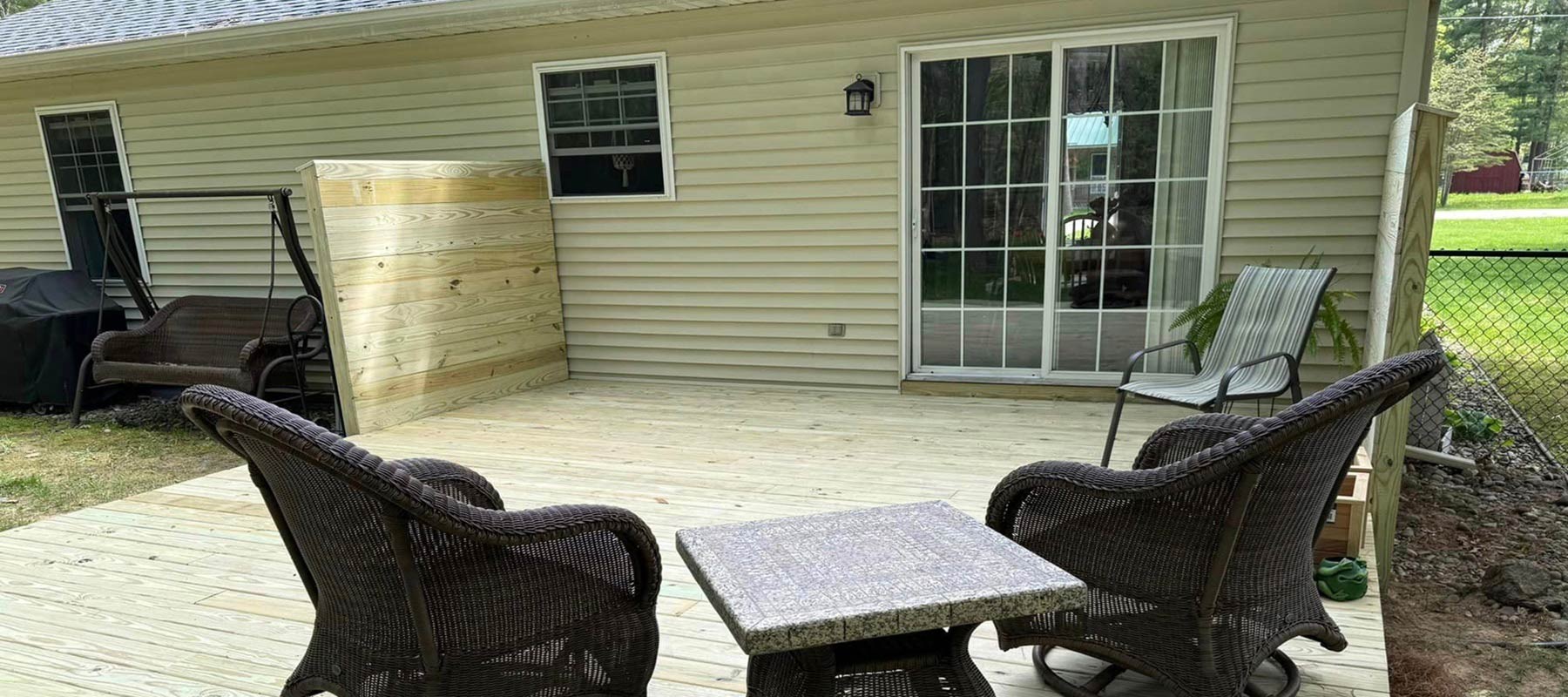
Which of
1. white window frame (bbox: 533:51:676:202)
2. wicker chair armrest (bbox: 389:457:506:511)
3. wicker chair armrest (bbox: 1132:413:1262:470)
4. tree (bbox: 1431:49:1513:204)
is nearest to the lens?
wicker chair armrest (bbox: 389:457:506:511)

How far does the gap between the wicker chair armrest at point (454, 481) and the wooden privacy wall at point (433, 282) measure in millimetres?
2823

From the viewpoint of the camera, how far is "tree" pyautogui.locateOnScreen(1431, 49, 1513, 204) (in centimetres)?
1516

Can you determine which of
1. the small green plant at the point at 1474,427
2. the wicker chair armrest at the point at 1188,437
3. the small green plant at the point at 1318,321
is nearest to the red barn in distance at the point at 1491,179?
the small green plant at the point at 1474,427

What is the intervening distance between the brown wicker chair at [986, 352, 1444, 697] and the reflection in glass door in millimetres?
2850

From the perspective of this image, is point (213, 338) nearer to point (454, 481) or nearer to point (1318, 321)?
point (454, 481)

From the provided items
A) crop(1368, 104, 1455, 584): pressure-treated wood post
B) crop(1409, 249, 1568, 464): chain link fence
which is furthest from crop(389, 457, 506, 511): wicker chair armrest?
crop(1409, 249, 1568, 464): chain link fence

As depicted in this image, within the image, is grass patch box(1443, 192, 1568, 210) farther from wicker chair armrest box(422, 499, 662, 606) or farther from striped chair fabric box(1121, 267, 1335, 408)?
wicker chair armrest box(422, 499, 662, 606)

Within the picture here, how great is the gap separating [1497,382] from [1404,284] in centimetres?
471

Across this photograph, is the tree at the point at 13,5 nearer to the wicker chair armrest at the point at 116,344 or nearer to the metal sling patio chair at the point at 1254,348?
the wicker chair armrest at the point at 116,344

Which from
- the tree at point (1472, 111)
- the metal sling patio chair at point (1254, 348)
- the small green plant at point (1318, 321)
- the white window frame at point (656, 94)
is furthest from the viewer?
the tree at point (1472, 111)

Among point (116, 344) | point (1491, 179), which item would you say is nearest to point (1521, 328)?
point (116, 344)

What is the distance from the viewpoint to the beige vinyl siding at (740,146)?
4.16 meters

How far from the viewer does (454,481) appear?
6.37ft

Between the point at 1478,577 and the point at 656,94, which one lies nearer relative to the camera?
the point at 1478,577
